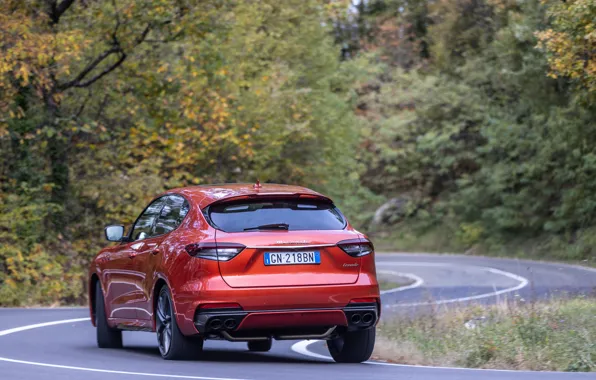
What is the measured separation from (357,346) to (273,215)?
1517mm

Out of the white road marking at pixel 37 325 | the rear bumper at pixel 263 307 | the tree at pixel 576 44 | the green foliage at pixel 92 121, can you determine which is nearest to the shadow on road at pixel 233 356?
the rear bumper at pixel 263 307

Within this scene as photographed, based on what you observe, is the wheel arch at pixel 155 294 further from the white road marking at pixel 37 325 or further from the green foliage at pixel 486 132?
the green foliage at pixel 486 132

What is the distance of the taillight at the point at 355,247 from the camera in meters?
10.6

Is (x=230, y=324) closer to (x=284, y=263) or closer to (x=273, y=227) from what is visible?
(x=284, y=263)

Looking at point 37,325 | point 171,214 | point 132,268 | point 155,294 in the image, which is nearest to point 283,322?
point 155,294

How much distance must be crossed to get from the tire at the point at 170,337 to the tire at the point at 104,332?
1885mm

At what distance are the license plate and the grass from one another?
5.34 ft

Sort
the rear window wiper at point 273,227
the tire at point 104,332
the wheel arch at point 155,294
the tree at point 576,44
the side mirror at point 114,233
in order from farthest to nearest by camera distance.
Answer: the tree at point 576,44
the tire at point 104,332
the side mirror at point 114,233
the wheel arch at point 155,294
the rear window wiper at point 273,227

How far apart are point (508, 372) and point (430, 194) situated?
4997cm

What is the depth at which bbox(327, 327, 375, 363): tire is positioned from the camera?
1119 centimetres

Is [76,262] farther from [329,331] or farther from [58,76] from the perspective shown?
[329,331]

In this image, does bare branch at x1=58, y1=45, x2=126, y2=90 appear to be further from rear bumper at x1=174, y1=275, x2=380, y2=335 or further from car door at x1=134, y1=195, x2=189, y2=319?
rear bumper at x1=174, y1=275, x2=380, y2=335

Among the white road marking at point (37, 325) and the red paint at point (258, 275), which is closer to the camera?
the red paint at point (258, 275)

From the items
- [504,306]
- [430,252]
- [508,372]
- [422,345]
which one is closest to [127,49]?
[504,306]
